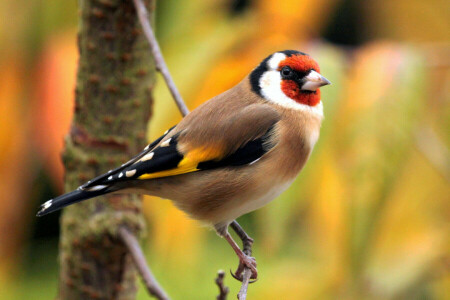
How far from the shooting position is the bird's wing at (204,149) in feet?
7.20

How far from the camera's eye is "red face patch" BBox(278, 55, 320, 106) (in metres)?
2.40

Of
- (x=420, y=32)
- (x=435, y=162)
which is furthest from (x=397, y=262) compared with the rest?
(x=420, y=32)

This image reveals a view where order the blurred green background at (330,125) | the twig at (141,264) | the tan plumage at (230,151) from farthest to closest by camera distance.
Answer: the tan plumage at (230,151) → the blurred green background at (330,125) → the twig at (141,264)

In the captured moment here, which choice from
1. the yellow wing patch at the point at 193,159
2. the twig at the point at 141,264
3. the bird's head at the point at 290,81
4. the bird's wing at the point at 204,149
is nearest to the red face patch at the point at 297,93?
the bird's head at the point at 290,81

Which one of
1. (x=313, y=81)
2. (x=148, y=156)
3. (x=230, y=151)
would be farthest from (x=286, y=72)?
(x=148, y=156)

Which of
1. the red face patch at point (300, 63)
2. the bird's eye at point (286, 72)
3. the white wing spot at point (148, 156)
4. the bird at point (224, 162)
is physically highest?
the red face patch at point (300, 63)

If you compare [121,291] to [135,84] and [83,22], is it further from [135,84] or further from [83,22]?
[83,22]

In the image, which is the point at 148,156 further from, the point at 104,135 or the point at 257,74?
the point at 257,74

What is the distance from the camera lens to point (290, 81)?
8.02 ft

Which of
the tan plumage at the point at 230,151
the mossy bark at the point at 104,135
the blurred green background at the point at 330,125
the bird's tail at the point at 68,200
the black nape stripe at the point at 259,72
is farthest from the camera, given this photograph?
the black nape stripe at the point at 259,72

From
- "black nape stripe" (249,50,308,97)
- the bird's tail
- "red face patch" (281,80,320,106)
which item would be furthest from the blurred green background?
the bird's tail

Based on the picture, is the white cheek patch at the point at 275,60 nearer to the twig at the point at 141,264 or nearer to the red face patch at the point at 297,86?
the red face patch at the point at 297,86

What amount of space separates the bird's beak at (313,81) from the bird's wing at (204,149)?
0.25m

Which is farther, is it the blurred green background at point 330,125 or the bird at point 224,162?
the bird at point 224,162
